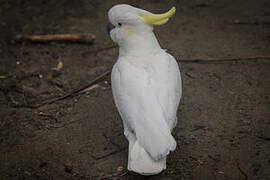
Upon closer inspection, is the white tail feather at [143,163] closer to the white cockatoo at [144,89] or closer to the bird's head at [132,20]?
the white cockatoo at [144,89]

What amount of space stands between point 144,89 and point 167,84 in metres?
0.20

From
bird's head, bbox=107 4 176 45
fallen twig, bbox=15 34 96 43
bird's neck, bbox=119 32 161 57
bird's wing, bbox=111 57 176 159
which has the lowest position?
fallen twig, bbox=15 34 96 43

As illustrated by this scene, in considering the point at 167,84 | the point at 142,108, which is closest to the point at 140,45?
the point at 167,84

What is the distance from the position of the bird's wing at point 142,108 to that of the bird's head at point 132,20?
0.24 m

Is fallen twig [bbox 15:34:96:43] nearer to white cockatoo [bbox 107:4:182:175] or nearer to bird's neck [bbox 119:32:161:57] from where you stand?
white cockatoo [bbox 107:4:182:175]

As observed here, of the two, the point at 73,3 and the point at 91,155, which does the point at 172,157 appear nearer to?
the point at 91,155

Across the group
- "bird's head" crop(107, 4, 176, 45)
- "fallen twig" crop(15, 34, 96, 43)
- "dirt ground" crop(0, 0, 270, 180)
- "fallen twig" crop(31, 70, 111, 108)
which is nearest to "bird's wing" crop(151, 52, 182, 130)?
"bird's head" crop(107, 4, 176, 45)

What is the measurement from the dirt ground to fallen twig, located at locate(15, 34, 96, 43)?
0.26 feet

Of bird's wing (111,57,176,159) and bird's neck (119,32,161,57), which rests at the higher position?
bird's neck (119,32,161,57)

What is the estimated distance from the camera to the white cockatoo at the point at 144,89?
2811 mm

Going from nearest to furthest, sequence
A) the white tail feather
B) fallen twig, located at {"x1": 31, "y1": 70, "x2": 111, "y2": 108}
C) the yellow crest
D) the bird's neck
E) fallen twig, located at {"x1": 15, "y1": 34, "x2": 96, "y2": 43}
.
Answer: the white tail feather < the yellow crest < the bird's neck < fallen twig, located at {"x1": 31, "y1": 70, "x2": 111, "y2": 108} < fallen twig, located at {"x1": 15, "y1": 34, "x2": 96, "y2": 43}

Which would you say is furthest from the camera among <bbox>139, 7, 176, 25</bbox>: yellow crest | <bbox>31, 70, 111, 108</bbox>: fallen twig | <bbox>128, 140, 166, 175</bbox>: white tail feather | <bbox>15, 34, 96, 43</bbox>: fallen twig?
<bbox>15, 34, 96, 43</bbox>: fallen twig

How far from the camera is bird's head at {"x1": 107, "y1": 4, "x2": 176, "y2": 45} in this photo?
3236 mm

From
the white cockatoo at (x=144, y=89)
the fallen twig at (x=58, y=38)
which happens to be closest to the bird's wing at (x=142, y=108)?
the white cockatoo at (x=144, y=89)
